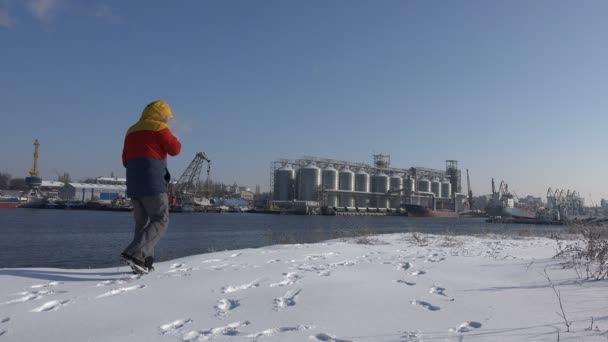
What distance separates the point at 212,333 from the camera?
2229 mm

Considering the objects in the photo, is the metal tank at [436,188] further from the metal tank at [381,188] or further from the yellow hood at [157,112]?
the yellow hood at [157,112]

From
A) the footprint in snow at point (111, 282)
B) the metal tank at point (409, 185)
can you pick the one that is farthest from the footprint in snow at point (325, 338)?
the metal tank at point (409, 185)

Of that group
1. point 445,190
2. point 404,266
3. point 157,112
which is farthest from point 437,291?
point 445,190

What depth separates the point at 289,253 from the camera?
18.5 feet

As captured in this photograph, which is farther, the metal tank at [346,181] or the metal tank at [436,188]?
the metal tank at [436,188]

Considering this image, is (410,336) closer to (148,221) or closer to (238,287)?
(238,287)

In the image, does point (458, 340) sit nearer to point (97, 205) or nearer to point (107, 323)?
point (107, 323)

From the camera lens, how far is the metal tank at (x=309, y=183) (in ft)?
277

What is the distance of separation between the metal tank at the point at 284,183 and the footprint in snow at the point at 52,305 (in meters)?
84.3

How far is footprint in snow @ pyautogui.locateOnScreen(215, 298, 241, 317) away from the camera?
2609 mm

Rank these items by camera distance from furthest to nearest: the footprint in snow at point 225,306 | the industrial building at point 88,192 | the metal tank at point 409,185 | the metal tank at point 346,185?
the metal tank at point 409,185 → the industrial building at point 88,192 → the metal tank at point 346,185 → the footprint in snow at point 225,306

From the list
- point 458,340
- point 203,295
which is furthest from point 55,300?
point 458,340

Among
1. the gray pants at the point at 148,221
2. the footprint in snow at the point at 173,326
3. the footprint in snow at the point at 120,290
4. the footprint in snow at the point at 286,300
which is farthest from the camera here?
the gray pants at the point at 148,221

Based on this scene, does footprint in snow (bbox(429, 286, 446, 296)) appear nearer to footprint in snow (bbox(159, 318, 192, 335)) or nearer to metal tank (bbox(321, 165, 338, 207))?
footprint in snow (bbox(159, 318, 192, 335))
